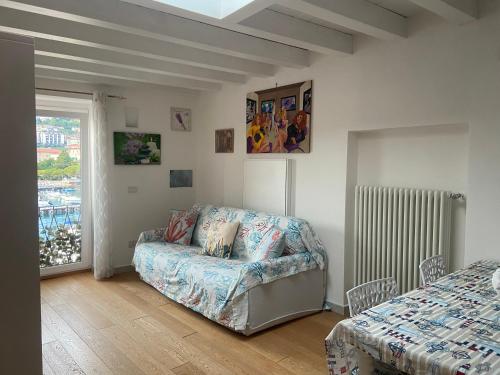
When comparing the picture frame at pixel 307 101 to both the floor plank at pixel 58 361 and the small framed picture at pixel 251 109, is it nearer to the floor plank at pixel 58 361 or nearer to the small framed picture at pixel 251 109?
the small framed picture at pixel 251 109

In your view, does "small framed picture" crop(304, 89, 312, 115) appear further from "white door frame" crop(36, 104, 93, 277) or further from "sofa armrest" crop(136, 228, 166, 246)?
"white door frame" crop(36, 104, 93, 277)

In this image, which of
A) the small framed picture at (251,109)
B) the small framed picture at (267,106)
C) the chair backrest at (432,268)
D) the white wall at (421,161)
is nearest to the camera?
the chair backrest at (432,268)

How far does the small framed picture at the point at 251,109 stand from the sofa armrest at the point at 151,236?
1.70 metres

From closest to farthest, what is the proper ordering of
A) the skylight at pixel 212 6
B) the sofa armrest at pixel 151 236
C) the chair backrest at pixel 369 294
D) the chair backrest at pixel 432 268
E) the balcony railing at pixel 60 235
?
the chair backrest at pixel 369 294 → the skylight at pixel 212 6 → the chair backrest at pixel 432 268 → the sofa armrest at pixel 151 236 → the balcony railing at pixel 60 235

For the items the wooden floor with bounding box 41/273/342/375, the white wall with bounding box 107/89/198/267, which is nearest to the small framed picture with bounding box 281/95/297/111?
the white wall with bounding box 107/89/198/267

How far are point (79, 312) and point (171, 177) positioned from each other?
2119mm

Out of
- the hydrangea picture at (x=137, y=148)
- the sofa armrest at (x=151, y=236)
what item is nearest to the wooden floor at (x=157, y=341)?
the sofa armrest at (x=151, y=236)

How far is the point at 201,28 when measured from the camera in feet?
9.39

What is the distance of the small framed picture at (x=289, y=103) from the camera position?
12.6 ft

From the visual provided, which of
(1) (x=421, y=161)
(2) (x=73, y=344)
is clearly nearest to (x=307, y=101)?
(1) (x=421, y=161)

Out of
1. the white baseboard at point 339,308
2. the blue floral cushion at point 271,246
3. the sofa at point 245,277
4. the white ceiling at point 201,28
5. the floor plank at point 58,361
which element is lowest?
the floor plank at point 58,361

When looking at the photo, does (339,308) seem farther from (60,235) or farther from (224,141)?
(60,235)

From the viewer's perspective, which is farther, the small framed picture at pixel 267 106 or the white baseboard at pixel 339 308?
the small framed picture at pixel 267 106

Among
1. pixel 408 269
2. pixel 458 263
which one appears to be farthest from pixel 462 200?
pixel 408 269
